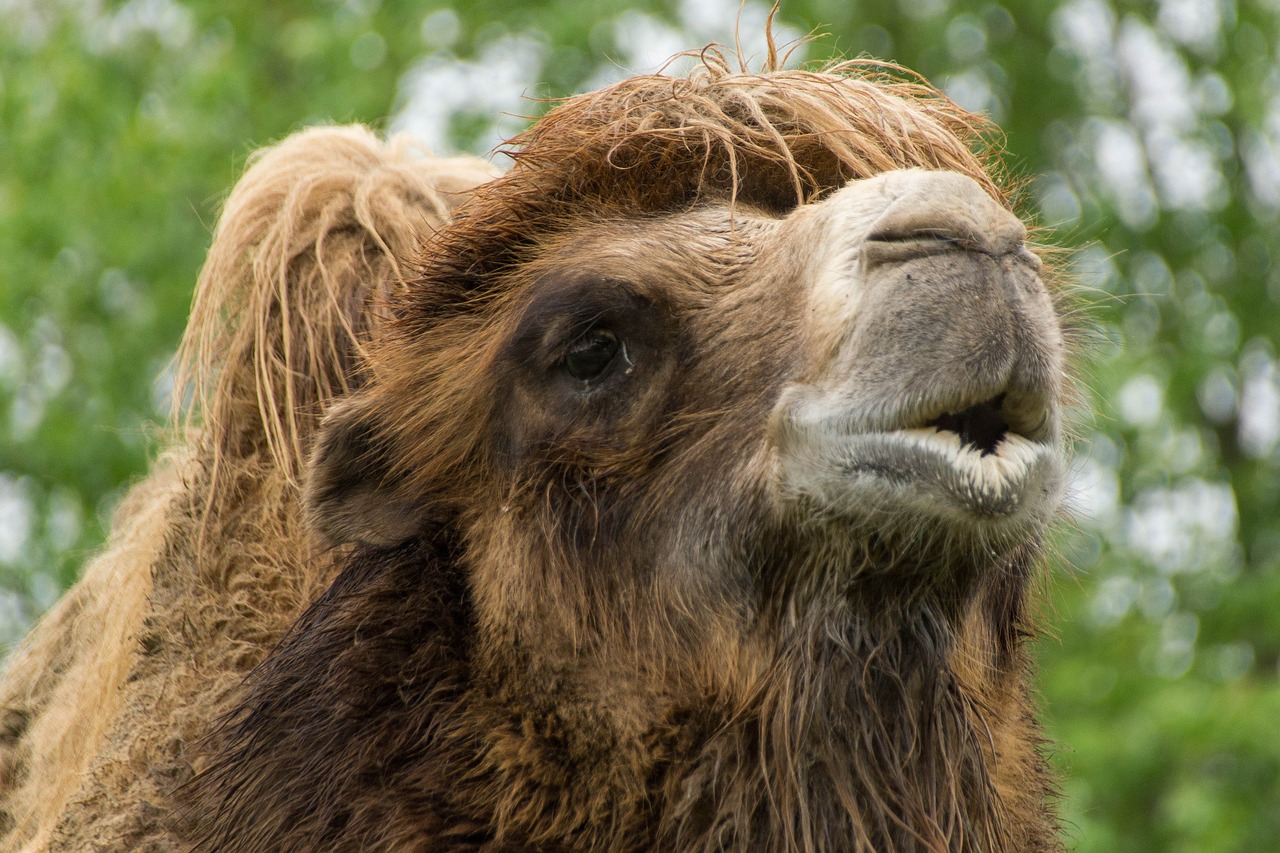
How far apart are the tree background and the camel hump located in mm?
5082

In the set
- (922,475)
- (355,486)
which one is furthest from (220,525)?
(922,475)

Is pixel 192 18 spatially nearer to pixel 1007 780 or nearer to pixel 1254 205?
pixel 1254 205

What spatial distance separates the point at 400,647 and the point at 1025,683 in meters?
1.40

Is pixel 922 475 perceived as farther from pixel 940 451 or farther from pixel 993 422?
pixel 993 422

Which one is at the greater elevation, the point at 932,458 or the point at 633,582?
the point at 932,458

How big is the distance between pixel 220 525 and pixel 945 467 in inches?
67.7

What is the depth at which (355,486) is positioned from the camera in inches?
127

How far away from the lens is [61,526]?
433 inches

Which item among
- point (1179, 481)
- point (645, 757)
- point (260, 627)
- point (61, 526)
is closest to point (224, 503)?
point (260, 627)

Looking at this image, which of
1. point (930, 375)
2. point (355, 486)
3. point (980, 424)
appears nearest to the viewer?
point (930, 375)

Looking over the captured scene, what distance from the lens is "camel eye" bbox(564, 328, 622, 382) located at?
285 cm

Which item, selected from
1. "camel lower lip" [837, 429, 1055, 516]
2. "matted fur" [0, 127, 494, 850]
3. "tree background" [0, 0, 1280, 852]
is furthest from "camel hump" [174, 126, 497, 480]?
"tree background" [0, 0, 1280, 852]

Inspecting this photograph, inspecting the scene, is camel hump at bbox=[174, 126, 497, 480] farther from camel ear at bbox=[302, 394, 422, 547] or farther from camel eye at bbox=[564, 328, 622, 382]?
camel eye at bbox=[564, 328, 622, 382]

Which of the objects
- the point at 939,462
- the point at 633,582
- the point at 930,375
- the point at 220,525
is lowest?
the point at 633,582
